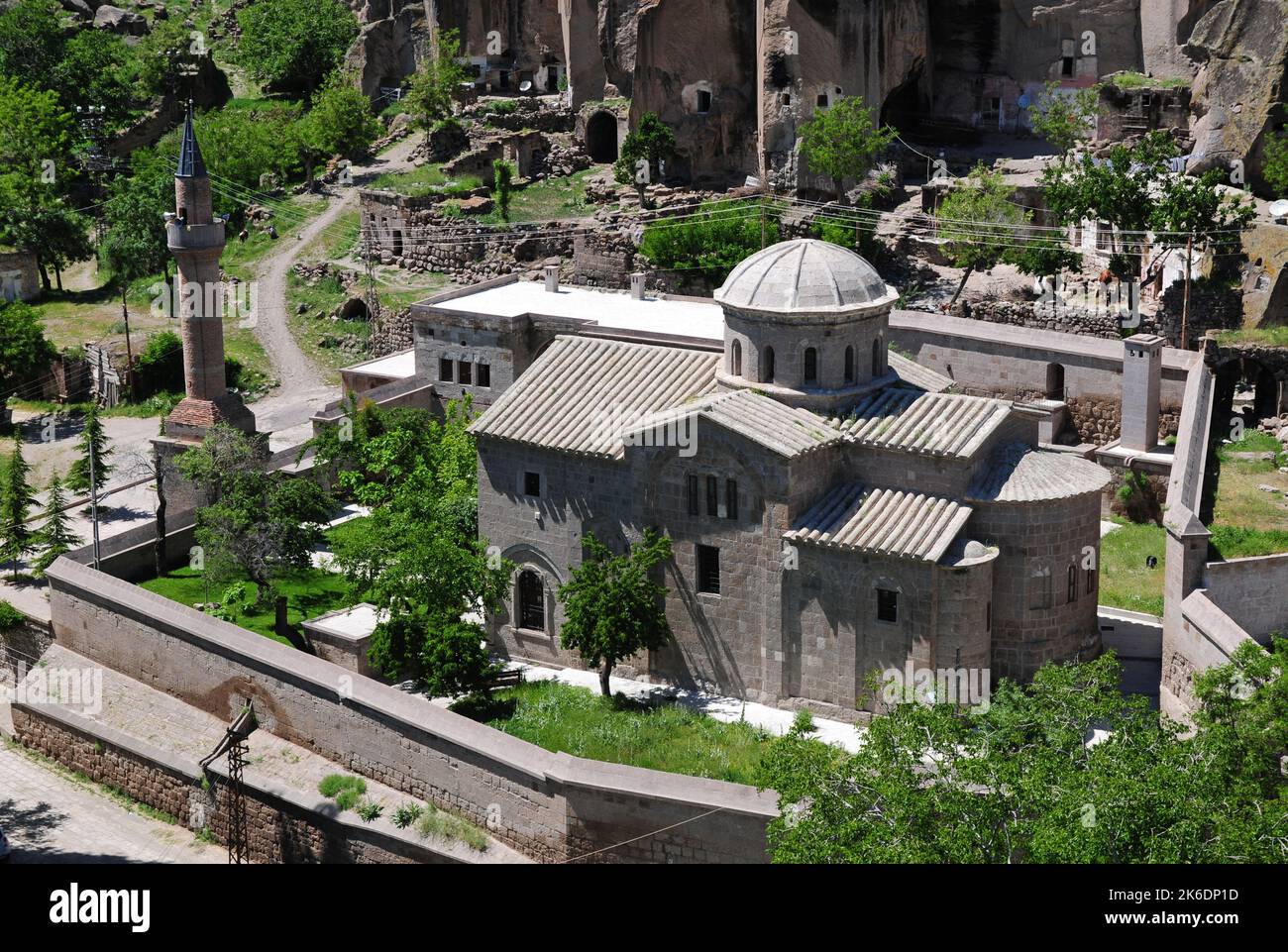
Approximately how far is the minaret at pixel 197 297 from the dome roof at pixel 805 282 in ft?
55.2

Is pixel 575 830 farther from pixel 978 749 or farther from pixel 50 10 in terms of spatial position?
pixel 50 10

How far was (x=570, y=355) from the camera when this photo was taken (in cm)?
4584

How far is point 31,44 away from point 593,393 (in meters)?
62.6

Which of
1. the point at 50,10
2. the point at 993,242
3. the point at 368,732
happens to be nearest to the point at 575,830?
the point at 368,732

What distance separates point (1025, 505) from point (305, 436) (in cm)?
2773

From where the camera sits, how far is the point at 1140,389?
51.9 m

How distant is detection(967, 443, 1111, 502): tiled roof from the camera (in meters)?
39.8

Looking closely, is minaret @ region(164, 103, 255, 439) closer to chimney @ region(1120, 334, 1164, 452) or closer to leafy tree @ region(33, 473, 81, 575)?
leafy tree @ region(33, 473, 81, 575)

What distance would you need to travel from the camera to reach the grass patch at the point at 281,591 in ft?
155

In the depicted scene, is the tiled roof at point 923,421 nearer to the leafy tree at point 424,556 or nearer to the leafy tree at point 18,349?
the leafy tree at point 424,556

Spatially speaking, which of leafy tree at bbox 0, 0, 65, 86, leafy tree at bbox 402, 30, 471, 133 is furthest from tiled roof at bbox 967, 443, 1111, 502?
leafy tree at bbox 0, 0, 65, 86

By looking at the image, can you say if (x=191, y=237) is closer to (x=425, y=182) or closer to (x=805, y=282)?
(x=805, y=282)

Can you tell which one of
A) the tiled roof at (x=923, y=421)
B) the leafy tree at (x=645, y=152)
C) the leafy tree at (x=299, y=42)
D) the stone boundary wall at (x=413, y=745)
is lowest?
the stone boundary wall at (x=413, y=745)

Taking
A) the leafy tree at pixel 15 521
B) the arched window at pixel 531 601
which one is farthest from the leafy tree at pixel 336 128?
the arched window at pixel 531 601
